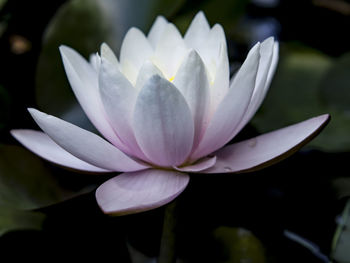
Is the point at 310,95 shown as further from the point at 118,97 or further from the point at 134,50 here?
the point at 118,97

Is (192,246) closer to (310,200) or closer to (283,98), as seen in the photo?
(310,200)

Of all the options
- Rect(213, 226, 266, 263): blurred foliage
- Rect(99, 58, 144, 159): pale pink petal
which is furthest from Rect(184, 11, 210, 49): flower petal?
Rect(213, 226, 266, 263): blurred foliage

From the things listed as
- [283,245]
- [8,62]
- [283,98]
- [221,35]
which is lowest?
[283,245]

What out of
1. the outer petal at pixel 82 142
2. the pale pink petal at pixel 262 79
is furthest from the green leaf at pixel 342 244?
the outer petal at pixel 82 142

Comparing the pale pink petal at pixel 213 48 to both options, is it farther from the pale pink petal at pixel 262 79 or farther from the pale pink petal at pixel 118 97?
the pale pink petal at pixel 118 97

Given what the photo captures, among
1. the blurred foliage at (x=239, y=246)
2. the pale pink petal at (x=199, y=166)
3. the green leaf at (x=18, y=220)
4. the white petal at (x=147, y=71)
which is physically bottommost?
the blurred foliage at (x=239, y=246)

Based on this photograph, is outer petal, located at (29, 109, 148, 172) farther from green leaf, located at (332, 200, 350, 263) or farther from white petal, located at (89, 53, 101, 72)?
green leaf, located at (332, 200, 350, 263)

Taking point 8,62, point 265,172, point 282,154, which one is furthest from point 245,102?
point 8,62
